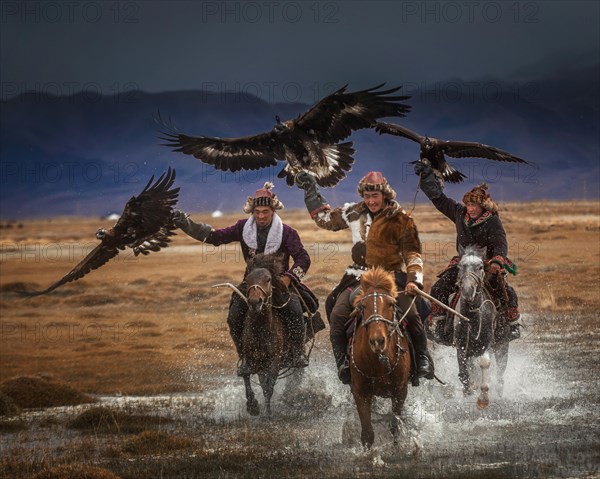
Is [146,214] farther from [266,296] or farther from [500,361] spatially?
[500,361]

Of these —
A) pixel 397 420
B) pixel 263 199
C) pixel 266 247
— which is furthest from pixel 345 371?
pixel 263 199

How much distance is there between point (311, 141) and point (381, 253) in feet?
9.34

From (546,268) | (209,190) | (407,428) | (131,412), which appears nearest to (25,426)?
(131,412)

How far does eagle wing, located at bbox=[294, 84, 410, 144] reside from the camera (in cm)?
1180

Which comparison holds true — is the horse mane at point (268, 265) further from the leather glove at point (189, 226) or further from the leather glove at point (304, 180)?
the leather glove at point (304, 180)

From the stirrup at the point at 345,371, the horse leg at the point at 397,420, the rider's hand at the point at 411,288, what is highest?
the rider's hand at the point at 411,288

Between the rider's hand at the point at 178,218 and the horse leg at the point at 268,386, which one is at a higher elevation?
the rider's hand at the point at 178,218

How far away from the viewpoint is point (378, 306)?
29.0 ft

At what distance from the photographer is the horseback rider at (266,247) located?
12.1m

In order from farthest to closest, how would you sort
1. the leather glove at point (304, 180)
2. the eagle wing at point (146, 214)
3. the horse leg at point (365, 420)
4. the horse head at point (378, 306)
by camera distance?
the eagle wing at point (146, 214), the leather glove at point (304, 180), the horse leg at point (365, 420), the horse head at point (378, 306)

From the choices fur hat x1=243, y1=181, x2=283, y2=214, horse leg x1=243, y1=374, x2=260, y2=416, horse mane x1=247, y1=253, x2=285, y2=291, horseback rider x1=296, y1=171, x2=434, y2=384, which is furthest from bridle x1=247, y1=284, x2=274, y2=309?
horseback rider x1=296, y1=171, x2=434, y2=384

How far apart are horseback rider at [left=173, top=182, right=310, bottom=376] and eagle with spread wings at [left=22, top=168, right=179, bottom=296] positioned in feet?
0.68

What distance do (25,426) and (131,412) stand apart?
1.30m

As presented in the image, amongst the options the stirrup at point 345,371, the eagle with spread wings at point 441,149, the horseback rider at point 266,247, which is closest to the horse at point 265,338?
the horseback rider at point 266,247
